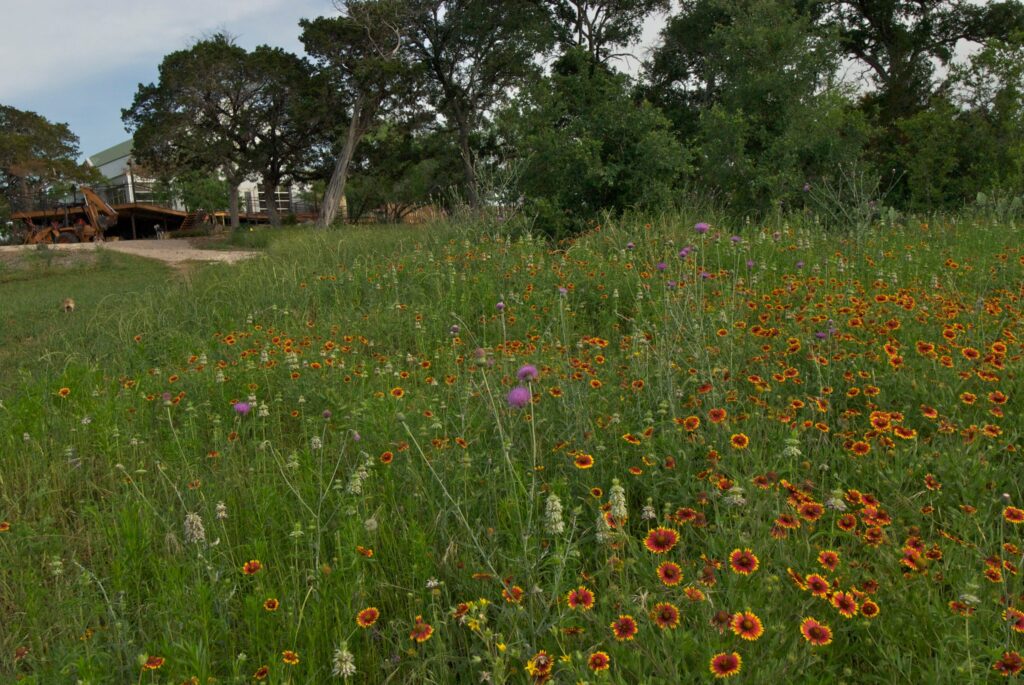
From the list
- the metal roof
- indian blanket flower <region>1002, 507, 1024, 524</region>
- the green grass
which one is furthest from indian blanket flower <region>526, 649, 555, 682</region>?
the metal roof

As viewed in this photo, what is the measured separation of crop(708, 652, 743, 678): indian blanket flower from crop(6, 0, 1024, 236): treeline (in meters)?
4.21

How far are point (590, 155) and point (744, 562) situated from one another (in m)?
7.24

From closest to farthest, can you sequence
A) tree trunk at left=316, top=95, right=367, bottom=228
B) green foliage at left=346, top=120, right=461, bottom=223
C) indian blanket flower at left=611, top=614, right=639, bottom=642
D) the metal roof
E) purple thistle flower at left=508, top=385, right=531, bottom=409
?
indian blanket flower at left=611, top=614, right=639, bottom=642, purple thistle flower at left=508, top=385, right=531, bottom=409, tree trunk at left=316, top=95, right=367, bottom=228, green foliage at left=346, top=120, right=461, bottom=223, the metal roof

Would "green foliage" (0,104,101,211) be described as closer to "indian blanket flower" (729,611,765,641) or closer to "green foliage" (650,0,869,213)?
"green foliage" (650,0,869,213)

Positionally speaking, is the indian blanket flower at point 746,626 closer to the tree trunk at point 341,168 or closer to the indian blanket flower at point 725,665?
the indian blanket flower at point 725,665

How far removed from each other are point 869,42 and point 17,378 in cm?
2232

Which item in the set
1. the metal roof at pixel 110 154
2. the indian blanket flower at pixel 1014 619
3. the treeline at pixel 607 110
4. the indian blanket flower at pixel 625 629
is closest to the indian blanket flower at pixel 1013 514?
the indian blanket flower at pixel 1014 619

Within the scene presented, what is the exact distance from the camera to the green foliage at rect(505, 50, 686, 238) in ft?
25.8

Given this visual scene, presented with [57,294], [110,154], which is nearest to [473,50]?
[57,294]

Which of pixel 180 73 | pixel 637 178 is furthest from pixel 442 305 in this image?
pixel 180 73

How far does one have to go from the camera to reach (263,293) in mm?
5465

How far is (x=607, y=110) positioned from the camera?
321 inches

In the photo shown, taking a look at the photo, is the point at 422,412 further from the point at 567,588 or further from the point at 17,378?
the point at 17,378

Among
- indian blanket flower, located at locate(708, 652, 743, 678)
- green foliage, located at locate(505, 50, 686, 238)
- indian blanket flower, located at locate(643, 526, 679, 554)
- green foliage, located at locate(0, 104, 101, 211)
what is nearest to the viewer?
indian blanket flower, located at locate(708, 652, 743, 678)
